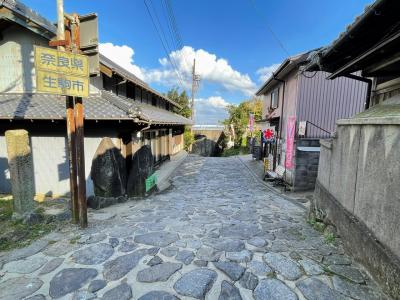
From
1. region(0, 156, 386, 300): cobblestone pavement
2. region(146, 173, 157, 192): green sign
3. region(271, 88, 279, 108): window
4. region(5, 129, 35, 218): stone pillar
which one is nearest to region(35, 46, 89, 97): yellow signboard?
region(5, 129, 35, 218): stone pillar

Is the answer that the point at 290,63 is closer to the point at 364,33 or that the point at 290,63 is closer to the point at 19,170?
the point at 364,33

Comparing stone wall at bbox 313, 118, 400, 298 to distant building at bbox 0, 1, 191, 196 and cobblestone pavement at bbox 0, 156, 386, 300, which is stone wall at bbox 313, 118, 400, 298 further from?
distant building at bbox 0, 1, 191, 196

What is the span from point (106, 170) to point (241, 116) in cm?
2904

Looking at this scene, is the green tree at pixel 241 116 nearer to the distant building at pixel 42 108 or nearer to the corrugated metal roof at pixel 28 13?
the distant building at pixel 42 108

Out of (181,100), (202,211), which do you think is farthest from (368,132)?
(181,100)

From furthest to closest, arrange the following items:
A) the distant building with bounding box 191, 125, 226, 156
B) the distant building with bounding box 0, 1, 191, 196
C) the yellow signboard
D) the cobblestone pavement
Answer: the distant building with bounding box 191, 125, 226, 156 → the distant building with bounding box 0, 1, 191, 196 → the yellow signboard → the cobblestone pavement

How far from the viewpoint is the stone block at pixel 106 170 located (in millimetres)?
8125

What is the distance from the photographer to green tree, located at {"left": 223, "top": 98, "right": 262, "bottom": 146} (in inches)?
1365

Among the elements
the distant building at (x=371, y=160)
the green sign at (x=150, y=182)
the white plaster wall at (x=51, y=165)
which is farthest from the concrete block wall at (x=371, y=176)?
the white plaster wall at (x=51, y=165)

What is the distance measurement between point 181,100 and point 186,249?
3348cm

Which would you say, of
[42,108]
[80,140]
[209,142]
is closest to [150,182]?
[80,140]

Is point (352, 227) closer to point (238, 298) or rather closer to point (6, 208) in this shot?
point (238, 298)

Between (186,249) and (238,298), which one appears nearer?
(238,298)

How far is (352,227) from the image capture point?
4270 mm
